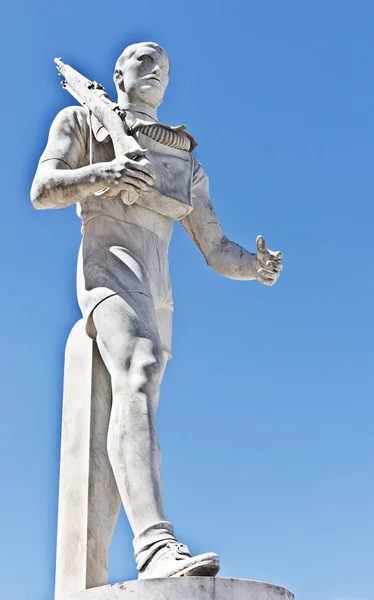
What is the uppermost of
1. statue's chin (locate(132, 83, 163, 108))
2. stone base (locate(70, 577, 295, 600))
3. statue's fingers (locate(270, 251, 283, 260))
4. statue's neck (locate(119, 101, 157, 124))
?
statue's chin (locate(132, 83, 163, 108))

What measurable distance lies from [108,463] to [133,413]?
671 millimetres

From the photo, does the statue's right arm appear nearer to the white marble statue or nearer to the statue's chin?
the white marble statue

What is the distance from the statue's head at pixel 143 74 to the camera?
848cm

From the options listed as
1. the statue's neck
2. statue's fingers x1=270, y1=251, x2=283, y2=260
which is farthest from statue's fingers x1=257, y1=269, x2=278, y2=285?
the statue's neck

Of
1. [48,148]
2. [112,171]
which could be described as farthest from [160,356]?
[48,148]

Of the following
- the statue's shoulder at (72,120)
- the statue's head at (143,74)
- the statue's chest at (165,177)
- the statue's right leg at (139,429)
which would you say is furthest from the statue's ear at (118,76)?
the statue's right leg at (139,429)

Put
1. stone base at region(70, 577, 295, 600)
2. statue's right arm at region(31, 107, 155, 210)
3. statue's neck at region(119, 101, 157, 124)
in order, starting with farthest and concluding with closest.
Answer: statue's neck at region(119, 101, 157, 124)
statue's right arm at region(31, 107, 155, 210)
stone base at region(70, 577, 295, 600)

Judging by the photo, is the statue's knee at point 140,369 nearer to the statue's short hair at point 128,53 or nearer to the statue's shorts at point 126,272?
the statue's shorts at point 126,272

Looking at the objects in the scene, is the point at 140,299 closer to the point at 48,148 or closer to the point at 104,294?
the point at 104,294

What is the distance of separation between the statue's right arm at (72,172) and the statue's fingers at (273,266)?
152 cm

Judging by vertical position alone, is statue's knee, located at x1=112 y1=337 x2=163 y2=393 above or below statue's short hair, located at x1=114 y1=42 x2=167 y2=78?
below

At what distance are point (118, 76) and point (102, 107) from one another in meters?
0.73

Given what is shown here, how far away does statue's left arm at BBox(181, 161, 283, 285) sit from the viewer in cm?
849

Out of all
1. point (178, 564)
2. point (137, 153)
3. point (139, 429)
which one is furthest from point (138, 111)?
point (178, 564)
